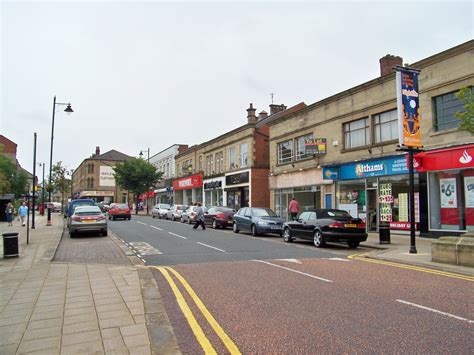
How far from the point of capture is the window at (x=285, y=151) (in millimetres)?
28341

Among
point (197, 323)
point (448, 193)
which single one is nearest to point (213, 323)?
point (197, 323)

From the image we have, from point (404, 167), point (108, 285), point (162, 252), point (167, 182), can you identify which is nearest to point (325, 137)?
point (404, 167)

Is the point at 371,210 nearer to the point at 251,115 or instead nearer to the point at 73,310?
the point at 73,310

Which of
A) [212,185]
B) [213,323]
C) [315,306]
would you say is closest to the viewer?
[213,323]

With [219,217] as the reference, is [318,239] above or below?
below

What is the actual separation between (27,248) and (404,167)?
625 inches

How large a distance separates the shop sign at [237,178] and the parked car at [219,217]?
8.17 meters

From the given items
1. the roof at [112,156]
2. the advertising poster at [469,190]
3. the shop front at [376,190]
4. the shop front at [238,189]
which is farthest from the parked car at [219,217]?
the roof at [112,156]

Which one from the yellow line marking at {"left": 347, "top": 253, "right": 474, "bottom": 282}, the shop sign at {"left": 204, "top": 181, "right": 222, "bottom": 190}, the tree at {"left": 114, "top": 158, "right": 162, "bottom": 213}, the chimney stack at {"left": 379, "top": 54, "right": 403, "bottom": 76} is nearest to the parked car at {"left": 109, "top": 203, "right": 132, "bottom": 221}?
the shop sign at {"left": 204, "top": 181, "right": 222, "bottom": 190}

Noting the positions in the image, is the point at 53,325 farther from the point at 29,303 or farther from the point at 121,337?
the point at 29,303

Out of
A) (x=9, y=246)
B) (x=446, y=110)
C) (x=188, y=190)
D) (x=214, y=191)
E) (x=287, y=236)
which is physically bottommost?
(x=287, y=236)

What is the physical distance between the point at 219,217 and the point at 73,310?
19.0 m

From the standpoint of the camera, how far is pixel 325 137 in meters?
24.1

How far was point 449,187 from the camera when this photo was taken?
16.6m
